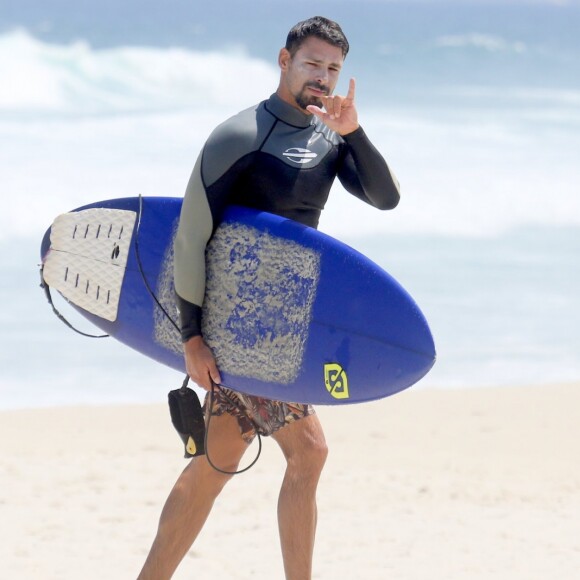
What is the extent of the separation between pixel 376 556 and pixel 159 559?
1.78 metres

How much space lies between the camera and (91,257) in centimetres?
457

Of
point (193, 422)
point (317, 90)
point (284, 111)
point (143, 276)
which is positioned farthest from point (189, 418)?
point (317, 90)

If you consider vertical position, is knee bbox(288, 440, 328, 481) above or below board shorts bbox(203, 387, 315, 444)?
below

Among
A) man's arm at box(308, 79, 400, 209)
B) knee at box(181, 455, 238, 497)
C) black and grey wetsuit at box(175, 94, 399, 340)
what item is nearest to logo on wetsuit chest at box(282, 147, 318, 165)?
black and grey wetsuit at box(175, 94, 399, 340)

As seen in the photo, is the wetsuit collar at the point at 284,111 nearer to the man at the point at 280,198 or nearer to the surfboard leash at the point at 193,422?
the man at the point at 280,198

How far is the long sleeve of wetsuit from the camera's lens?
157 inches

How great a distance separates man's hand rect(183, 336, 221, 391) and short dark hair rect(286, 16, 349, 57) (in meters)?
1.03

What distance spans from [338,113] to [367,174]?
10.5 inches

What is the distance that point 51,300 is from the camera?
15.3ft

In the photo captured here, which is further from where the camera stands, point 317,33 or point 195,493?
point 195,493

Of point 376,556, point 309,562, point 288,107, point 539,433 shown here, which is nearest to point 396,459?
point 539,433

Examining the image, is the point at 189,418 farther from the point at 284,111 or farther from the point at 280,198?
the point at 284,111

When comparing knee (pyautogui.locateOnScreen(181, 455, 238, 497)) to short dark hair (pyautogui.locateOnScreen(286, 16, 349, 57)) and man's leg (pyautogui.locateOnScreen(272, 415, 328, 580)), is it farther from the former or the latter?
short dark hair (pyautogui.locateOnScreen(286, 16, 349, 57))

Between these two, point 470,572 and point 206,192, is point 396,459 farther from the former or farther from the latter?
point 206,192
